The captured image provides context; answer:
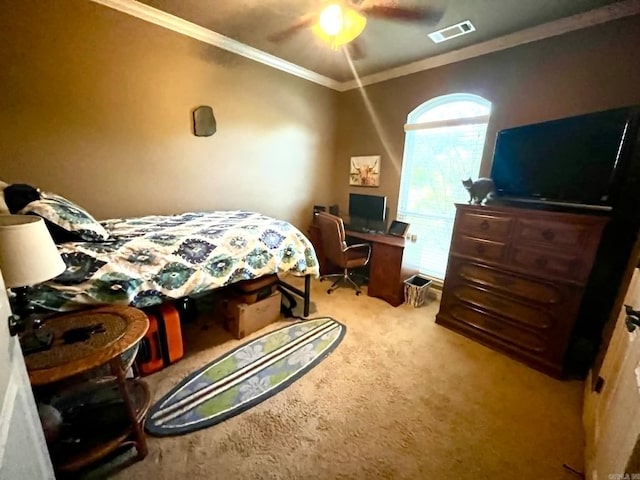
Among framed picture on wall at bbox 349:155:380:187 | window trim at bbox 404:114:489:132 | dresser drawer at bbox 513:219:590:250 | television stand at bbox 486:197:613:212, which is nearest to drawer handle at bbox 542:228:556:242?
dresser drawer at bbox 513:219:590:250

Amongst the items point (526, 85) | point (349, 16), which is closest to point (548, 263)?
point (526, 85)

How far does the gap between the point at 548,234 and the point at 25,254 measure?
2846 mm

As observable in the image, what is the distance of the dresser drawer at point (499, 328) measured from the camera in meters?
2.01

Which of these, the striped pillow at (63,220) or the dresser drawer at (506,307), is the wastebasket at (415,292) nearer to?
the dresser drawer at (506,307)

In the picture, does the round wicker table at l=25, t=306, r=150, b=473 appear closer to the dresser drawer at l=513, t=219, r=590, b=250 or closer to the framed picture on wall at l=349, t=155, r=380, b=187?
the dresser drawer at l=513, t=219, r=590, b=250

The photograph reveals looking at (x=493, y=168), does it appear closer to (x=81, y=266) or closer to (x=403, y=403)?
(x=403, y=403)

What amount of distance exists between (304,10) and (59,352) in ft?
9.08

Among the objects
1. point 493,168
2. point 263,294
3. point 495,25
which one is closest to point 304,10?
point 495,25

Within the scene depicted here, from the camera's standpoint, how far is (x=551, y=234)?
6.13ft

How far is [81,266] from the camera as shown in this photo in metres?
1.45

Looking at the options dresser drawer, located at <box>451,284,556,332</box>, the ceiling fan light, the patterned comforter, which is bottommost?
dresser drawer, located at <box>451,284,556,332</box>

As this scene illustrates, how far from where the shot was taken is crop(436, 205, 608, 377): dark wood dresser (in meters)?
1.80

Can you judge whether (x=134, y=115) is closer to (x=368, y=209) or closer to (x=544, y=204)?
(x=368, y=209)

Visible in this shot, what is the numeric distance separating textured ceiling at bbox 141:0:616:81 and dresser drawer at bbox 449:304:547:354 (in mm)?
2291
